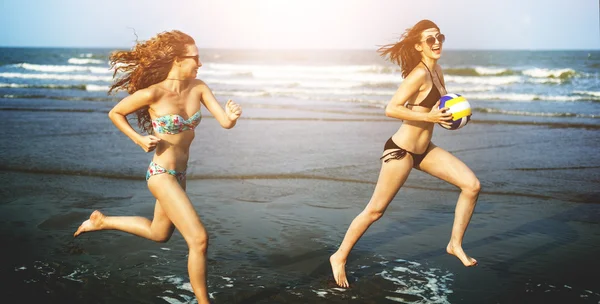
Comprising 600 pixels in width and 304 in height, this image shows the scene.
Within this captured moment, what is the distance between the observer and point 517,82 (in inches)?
1316

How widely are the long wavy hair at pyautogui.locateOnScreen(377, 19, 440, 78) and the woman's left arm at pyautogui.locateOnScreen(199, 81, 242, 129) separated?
57.1 inches

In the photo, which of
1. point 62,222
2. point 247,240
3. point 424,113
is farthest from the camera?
point 62,222

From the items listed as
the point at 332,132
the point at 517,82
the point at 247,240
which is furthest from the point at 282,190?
the point at 517,82

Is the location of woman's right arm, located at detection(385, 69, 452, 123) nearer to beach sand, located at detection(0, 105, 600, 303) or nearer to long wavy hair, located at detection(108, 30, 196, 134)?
beach sand, located at detection(0, 105, 600, 303)

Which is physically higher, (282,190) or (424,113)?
(424,113)

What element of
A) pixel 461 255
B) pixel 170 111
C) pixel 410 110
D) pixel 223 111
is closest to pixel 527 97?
pixel 461 255

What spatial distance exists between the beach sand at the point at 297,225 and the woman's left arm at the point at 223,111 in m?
1.35

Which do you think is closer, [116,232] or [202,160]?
[116,232]

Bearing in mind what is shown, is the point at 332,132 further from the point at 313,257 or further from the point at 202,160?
the point at 313,257

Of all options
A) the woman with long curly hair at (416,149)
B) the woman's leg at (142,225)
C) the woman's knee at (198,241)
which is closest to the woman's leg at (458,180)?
the woman with long curly hair at (416,149)

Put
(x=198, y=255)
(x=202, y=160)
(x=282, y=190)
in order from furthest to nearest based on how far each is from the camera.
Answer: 1. (x=202, y=160)
2. (x=282, y=190)
3. (x=198, y=255)

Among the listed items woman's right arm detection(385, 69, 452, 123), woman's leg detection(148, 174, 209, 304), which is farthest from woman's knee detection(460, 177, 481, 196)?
woman's leg detection(148, 174, 209, 304)

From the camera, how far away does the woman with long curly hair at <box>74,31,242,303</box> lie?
418 centimetres

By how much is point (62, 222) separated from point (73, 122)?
377 inches
